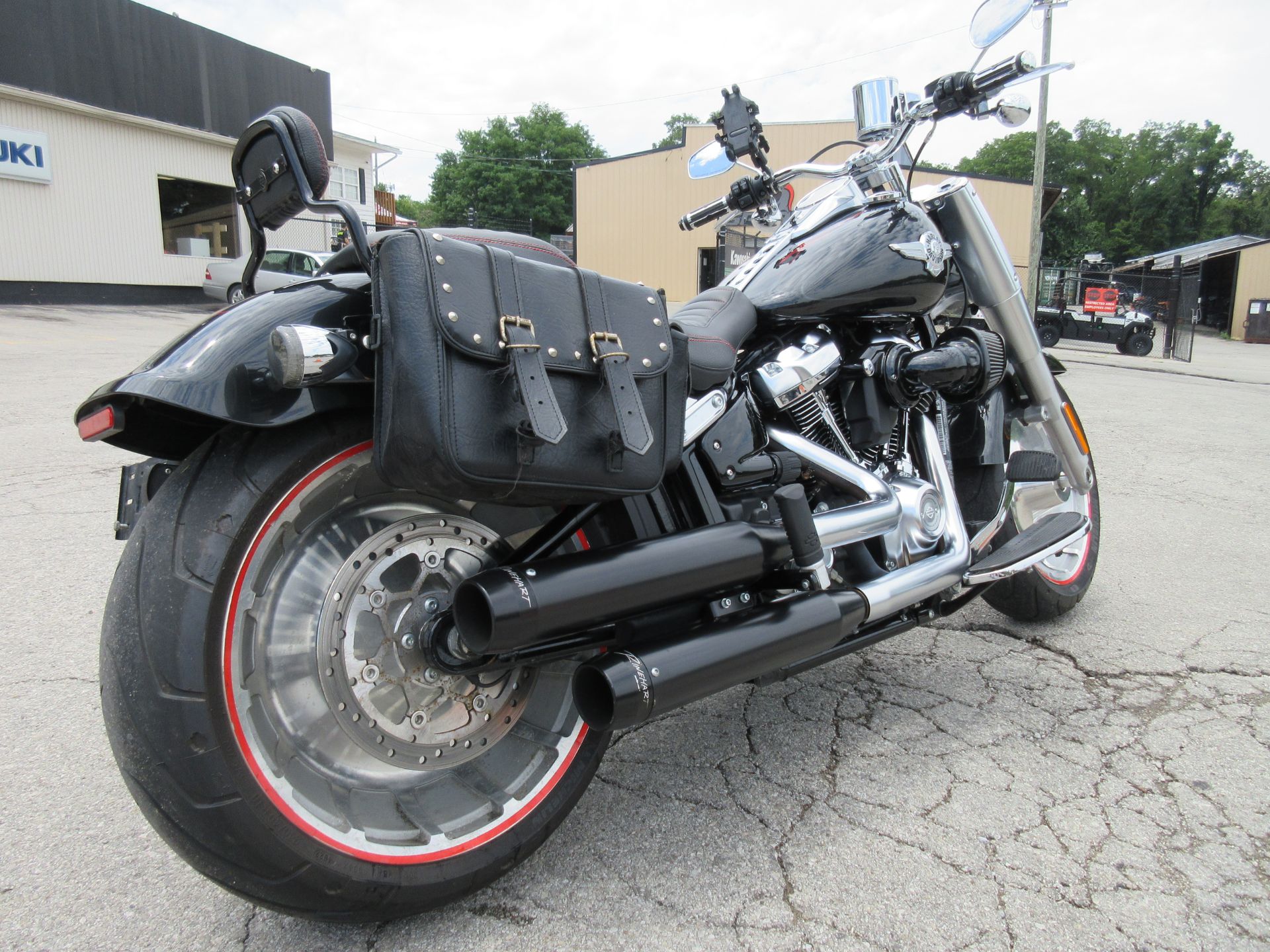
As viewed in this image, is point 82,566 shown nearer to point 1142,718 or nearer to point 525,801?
point 525,801

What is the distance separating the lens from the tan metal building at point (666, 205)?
23266mm

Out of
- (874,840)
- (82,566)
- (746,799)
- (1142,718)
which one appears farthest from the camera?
(82,566)

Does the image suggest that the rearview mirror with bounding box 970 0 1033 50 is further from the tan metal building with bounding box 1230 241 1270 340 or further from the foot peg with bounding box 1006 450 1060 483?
the tan metal building with bounding box 1230 241 1270 340

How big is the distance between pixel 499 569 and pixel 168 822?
586 mm

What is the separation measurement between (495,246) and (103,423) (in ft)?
2.15

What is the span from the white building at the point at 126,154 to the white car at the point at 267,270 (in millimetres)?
875

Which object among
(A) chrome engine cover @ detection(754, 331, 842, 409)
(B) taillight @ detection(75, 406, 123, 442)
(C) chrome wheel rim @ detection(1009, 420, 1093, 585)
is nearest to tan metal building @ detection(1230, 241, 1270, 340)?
(C) chrome wheel rim @ detection(1009, 420, 1093, 585)

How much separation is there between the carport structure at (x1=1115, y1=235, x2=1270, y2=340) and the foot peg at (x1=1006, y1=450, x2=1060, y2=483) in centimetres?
2521

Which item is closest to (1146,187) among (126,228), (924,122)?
(126,228)

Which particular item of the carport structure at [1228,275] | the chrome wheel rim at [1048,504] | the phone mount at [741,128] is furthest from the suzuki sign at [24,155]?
the carport structure at [1228,275]

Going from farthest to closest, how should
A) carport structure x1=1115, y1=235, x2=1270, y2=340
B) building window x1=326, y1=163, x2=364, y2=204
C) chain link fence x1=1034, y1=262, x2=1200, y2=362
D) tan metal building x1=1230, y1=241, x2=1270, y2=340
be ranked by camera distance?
1. carport structure x1=1115, y1=235, x2=1270, y2=340
2. tan metal building x1=1230, y1=241, x2=1270, y2=340
3. building window x1=326, y1=163, x2=364, y2=204
4. chain link fence x1=1034, y1=262, x2=1200, y2=362

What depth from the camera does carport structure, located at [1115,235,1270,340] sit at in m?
28.6

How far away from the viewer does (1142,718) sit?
2.34 m

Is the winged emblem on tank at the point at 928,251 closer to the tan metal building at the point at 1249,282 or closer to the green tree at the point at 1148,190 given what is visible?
the tan metal building at the point at 1249,282
